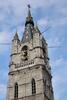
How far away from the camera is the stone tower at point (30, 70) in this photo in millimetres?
44469

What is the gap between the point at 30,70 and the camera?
152 feet

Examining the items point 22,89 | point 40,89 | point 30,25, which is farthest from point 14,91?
point 30,25

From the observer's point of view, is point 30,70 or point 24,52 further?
point 24,52

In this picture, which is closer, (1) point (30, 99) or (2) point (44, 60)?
(1) point (30, 99)

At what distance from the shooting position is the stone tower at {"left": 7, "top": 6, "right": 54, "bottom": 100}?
146 ft

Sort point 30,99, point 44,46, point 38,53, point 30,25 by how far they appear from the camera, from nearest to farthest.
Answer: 1. point 30,99
2. point 38,53
3. point 44,46
4. point 30,25

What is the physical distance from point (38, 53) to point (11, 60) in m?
4.31

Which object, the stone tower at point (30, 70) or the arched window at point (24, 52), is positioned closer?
the stone tower at point (30, 70)

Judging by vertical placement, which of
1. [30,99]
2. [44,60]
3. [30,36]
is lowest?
[30,99]

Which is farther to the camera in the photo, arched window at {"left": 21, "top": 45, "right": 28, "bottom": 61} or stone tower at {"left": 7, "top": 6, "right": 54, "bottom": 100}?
arched window at {"left": 21, "top": 45, "right": 28, "bottom": 61}

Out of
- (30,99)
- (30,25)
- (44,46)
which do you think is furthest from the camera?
(30,25)

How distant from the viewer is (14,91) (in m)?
45.8

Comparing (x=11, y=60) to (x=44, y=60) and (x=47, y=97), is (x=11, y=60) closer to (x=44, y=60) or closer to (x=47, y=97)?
(x=44, y=60)

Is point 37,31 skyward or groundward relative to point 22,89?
skyward
